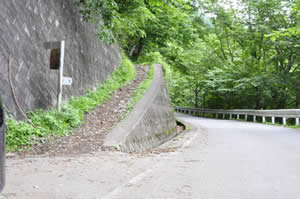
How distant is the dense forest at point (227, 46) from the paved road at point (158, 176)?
10.9 meters

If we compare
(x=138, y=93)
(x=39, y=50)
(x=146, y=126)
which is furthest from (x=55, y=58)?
(x=138, y=93)

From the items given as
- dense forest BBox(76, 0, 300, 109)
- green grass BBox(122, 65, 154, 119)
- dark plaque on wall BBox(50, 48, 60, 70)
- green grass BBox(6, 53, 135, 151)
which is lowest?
green grass BBox(6, 53, 135, 151)

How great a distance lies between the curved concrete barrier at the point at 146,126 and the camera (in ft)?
28.3

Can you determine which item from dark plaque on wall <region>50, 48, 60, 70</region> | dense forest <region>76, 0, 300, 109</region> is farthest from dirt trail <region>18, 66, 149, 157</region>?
dense forest <region>76, 0, 300, 109</region>

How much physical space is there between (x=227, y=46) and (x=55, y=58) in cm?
2639

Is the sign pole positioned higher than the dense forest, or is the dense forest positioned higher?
the dense forest

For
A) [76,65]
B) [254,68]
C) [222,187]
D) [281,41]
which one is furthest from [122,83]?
[254,68]

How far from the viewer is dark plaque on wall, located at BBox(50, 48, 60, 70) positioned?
996 centimetres

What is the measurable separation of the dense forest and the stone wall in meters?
3.23

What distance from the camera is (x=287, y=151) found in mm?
7590

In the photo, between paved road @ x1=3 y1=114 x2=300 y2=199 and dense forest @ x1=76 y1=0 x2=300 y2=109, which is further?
dense forest @ x1=76 y1=0 x2=300 y2=109

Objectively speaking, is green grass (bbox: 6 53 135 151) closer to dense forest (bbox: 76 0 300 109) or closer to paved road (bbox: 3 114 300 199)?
paved road (bbox: 3 114 300 199)

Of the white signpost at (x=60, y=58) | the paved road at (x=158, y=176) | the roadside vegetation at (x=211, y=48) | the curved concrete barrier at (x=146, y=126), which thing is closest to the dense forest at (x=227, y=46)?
the roadside vegetation at (x=211, y=48)

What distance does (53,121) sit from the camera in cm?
912
